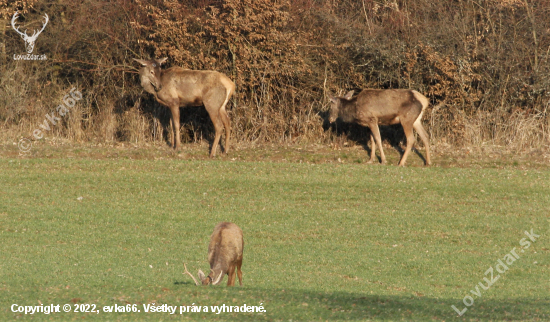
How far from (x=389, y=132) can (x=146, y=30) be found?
8623 mm

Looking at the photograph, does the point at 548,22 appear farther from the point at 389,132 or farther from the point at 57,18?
the point at 57,18

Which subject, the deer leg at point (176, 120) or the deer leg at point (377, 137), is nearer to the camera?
the deer leg at point (377, 137)

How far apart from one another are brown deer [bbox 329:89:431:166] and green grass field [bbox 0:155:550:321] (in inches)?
54.7

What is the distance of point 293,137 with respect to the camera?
914 inches

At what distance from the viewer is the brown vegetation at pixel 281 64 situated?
22781 millimetres

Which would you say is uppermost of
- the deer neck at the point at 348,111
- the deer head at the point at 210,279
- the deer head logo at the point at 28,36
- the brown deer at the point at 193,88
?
the deer head logo at the point at 28,36

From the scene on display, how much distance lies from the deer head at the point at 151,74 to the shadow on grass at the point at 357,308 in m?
13.1

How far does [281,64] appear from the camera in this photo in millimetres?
23016

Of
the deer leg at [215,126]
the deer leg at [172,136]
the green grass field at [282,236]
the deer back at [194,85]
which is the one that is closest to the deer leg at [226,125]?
the deer leg at [215,126]

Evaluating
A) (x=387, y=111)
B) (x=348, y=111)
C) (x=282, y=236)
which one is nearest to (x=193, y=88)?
(x=348, y=111)

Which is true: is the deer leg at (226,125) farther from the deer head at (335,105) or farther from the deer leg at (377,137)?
the deer leg at (377,137)

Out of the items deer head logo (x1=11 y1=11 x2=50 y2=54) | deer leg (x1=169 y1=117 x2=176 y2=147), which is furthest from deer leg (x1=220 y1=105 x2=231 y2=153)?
deer head logo (x1=11 y1=11 x2=50 y2=54)

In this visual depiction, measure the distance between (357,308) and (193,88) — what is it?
13.7m

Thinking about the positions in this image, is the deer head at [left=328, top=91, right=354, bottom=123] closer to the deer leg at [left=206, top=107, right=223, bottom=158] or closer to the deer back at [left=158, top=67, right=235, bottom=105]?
the deer back at [left=158, top=67, right=235, bottom=105]
